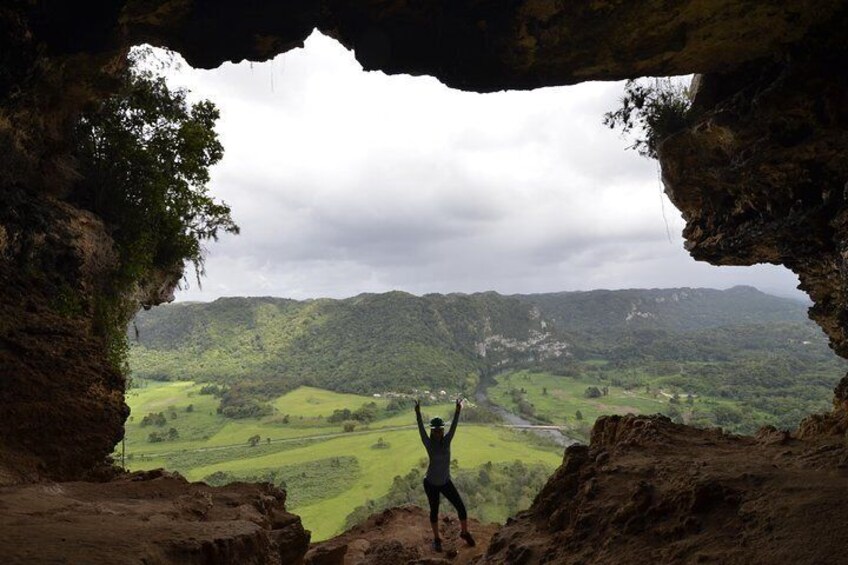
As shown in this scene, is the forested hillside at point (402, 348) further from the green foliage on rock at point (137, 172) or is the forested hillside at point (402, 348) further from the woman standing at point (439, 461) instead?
the woman standing at point (439, 461)

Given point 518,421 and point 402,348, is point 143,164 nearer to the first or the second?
point 518,421

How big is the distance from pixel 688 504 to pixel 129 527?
731cm

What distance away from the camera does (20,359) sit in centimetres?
784

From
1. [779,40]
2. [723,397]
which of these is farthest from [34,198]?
[723,397]

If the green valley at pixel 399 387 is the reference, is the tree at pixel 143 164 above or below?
above

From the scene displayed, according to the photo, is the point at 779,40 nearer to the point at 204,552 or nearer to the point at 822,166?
the point at 822,166

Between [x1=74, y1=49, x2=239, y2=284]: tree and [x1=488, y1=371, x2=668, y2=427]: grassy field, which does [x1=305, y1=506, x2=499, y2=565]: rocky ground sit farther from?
[x1=488, y1=371, x2=668, y2=427]: grassy field

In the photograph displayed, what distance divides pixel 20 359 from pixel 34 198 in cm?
502

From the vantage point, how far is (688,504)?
6.18 meters

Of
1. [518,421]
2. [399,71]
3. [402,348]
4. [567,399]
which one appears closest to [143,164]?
[399,71]

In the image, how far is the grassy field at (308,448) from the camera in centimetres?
5666

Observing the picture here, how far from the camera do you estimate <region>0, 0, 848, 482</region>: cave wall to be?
340 inches

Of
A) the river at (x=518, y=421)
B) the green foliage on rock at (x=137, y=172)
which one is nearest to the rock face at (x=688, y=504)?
the green foliage on rock at (x=137, y=172)

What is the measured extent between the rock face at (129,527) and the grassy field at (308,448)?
1488 inches
